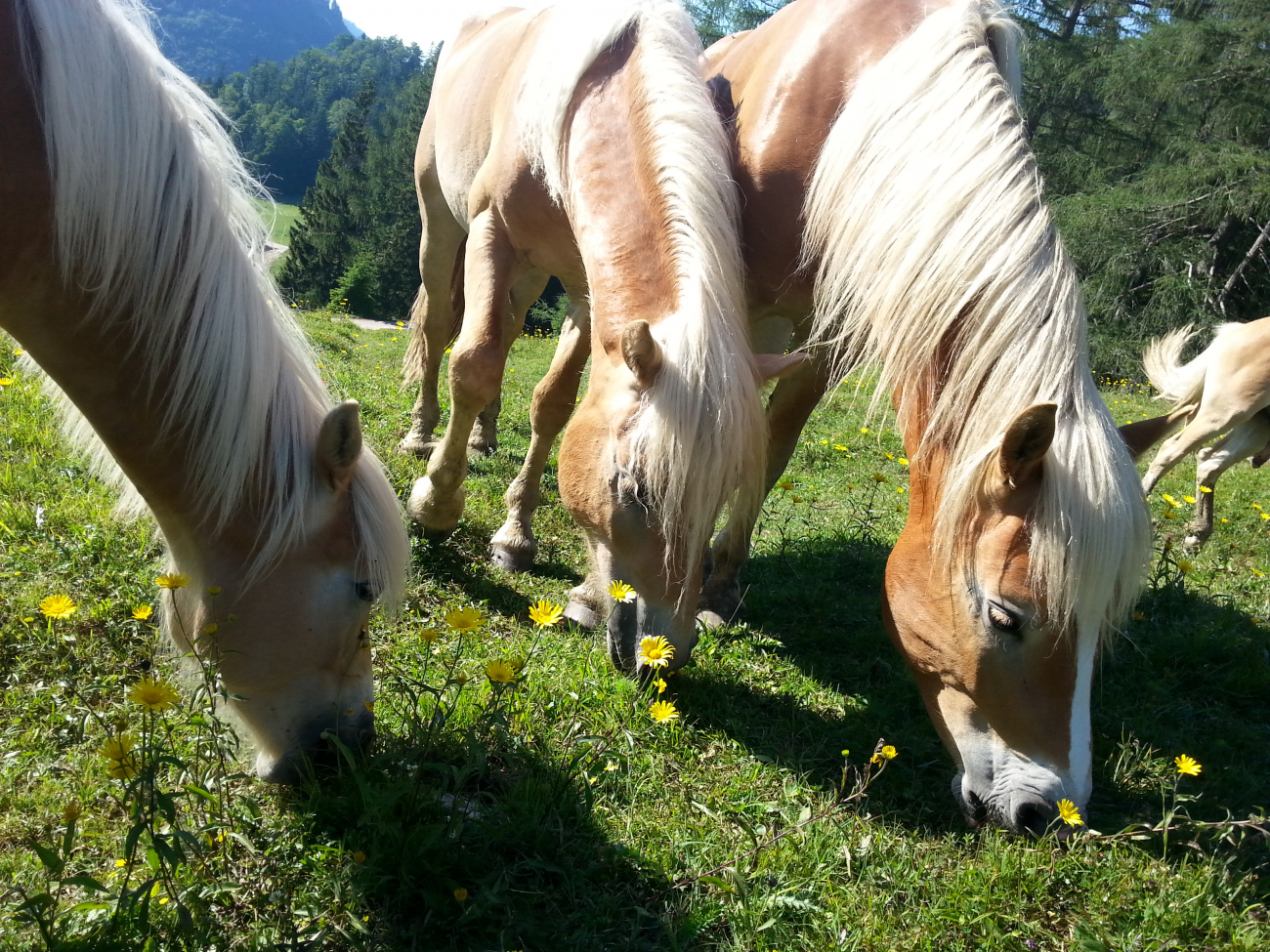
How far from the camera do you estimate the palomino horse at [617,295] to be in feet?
6.92

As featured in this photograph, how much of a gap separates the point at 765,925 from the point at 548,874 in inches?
20.1

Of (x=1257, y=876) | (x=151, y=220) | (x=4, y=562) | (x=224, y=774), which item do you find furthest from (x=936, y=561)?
(x=4, y=562)

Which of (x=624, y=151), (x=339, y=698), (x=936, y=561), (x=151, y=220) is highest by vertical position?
(x=624, y=151)

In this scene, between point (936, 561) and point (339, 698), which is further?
point (936, 561)

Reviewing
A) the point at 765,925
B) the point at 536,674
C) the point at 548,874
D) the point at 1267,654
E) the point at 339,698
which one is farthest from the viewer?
the point at 1267,654

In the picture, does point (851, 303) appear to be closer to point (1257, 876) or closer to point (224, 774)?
point (1257, 876)

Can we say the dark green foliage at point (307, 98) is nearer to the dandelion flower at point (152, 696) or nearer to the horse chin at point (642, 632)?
the horse chin at point (642, 632)

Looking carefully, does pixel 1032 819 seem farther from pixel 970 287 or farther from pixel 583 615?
pixel 583 615

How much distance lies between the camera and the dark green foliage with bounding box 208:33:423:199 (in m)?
62.9

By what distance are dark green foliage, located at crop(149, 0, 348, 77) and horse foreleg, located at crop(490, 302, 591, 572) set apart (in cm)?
10520

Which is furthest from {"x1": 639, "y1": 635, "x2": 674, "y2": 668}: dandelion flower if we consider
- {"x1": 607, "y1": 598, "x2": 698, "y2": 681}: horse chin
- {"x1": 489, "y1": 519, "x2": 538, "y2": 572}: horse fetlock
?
{"x1": 489, "y1": 519, "x2": 538, "y2": 572}: horse fetlock

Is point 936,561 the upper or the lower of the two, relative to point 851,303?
lower

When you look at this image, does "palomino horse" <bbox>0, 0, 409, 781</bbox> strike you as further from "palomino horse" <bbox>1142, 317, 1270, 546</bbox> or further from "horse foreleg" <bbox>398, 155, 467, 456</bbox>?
"palomino horse" <bbox>1142, 317, 1270, 546</bbox>

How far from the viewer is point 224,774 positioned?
1688 mm
